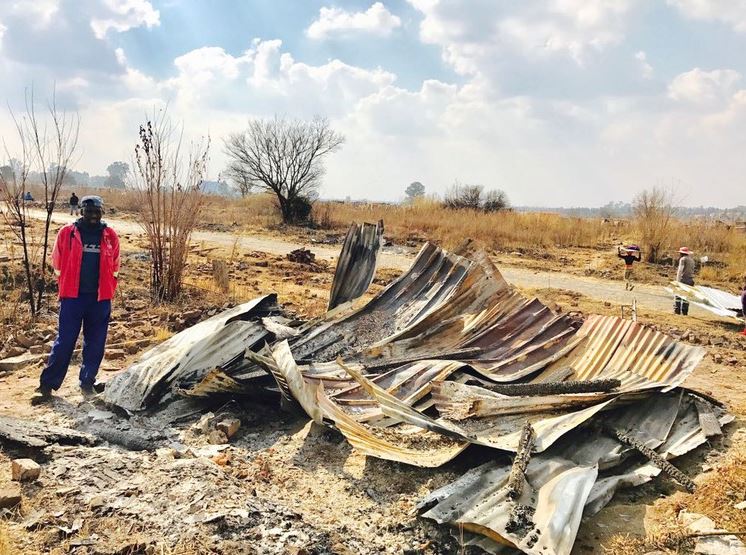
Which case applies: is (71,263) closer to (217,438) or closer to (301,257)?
(217,438)

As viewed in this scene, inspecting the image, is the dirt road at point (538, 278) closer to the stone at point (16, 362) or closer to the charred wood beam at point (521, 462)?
the stone at point (16, 362)

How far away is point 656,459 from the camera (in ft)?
10.9

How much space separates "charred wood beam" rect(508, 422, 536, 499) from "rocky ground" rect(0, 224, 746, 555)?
304 millimetres

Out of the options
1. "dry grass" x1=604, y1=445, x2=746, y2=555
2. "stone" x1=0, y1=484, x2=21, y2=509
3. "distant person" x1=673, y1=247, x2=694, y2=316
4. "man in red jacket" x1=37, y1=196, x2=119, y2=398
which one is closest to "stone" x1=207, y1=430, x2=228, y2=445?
"stone" x1=0, y1=484, x2=21, y2=509

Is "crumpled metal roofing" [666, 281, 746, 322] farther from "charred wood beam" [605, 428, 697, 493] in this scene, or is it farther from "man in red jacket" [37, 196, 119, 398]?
"man in red jacket" [37, 196, 119, 398]

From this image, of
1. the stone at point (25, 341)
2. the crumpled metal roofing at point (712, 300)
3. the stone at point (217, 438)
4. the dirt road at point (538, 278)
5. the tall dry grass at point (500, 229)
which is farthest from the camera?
the tall dry grass at point (500, 229)

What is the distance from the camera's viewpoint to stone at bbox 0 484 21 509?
284 centimetres

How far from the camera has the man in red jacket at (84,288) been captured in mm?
4543

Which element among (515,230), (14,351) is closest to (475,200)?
(515,230)

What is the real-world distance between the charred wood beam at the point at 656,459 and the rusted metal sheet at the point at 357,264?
293 cm

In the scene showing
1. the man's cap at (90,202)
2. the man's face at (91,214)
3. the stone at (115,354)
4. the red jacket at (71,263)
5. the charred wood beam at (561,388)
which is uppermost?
the man's cap at (90,202)

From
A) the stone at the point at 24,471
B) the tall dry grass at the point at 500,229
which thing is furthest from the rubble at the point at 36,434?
the tall dry grass at the point at 500,229

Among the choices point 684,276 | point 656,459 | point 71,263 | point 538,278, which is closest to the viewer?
point 656,459

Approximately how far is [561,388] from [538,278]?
35.3ft
